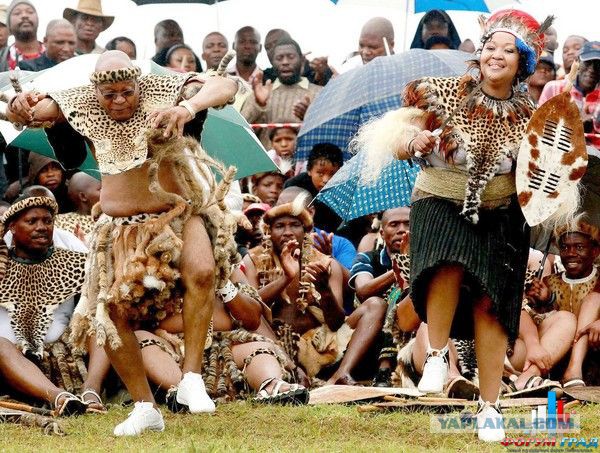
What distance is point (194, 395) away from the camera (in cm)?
736

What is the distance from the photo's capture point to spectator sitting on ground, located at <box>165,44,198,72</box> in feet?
42.2

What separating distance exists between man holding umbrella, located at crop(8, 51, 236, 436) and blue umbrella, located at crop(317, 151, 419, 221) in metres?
3.13

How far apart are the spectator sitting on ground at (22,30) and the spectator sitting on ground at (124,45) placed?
0.96 meters

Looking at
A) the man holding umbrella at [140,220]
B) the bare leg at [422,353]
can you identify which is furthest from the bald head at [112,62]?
the bare leg at [422,353]

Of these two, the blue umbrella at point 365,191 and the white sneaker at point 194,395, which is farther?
the blue umbrella at point 365,191

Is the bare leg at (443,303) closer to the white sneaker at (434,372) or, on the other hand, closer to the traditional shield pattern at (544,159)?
the white sneaker at (434,372)

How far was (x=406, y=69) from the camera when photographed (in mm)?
11508

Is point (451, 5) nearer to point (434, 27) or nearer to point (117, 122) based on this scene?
point (434, 27)

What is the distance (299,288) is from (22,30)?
4451mm

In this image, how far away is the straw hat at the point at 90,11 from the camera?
44.5 ft

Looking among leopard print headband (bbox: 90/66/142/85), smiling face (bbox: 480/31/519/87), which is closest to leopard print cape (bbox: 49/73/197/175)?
leopard print headband (bbox: 90/66/142/85)

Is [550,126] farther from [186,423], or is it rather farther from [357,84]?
Answer: [357,84]

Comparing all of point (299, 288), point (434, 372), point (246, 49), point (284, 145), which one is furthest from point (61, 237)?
point (246, 49)

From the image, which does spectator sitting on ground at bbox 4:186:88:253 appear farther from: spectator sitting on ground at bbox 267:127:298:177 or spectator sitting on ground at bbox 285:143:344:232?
spectator sitting on ground at bbox 267:127:298:177
